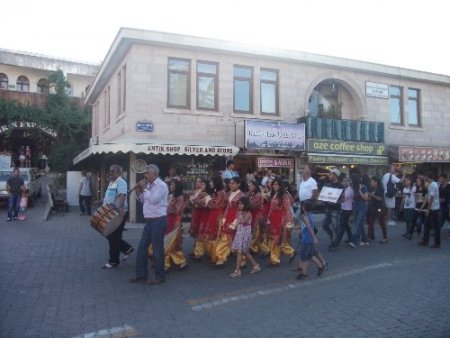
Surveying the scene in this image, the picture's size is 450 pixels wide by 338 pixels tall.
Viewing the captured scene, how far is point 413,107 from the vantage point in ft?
62.3

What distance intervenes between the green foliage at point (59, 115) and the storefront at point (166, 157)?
48.3 feet

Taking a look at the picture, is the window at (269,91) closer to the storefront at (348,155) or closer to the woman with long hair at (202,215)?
the storefront at (348,155)

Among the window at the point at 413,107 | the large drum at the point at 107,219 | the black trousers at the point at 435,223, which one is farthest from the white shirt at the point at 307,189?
the window at the point at 413,107

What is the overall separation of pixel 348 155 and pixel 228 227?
9.68 m

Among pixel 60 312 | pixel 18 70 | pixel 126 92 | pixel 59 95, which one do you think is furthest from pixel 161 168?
pixel 18 70

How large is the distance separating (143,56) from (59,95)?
18.4 metres

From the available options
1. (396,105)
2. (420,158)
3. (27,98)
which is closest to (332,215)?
(420,158)

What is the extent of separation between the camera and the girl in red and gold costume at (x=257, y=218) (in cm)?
788

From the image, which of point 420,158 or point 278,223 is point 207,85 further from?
point 420,158

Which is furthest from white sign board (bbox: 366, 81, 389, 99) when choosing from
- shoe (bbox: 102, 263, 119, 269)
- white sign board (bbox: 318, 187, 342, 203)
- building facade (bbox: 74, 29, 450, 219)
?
shoe (bbox: 102, 263, 119, 269)

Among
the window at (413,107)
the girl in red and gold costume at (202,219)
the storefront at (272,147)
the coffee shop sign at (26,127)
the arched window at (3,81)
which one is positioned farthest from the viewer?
the arched window at (3,81)

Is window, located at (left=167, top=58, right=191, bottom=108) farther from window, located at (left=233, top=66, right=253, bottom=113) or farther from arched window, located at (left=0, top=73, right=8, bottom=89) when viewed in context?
arched window, located at (left=0, top=73, right=8, bottom=89)

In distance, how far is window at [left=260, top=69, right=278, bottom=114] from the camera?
1550 cm

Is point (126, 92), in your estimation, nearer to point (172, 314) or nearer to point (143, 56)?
point (143, 56)
